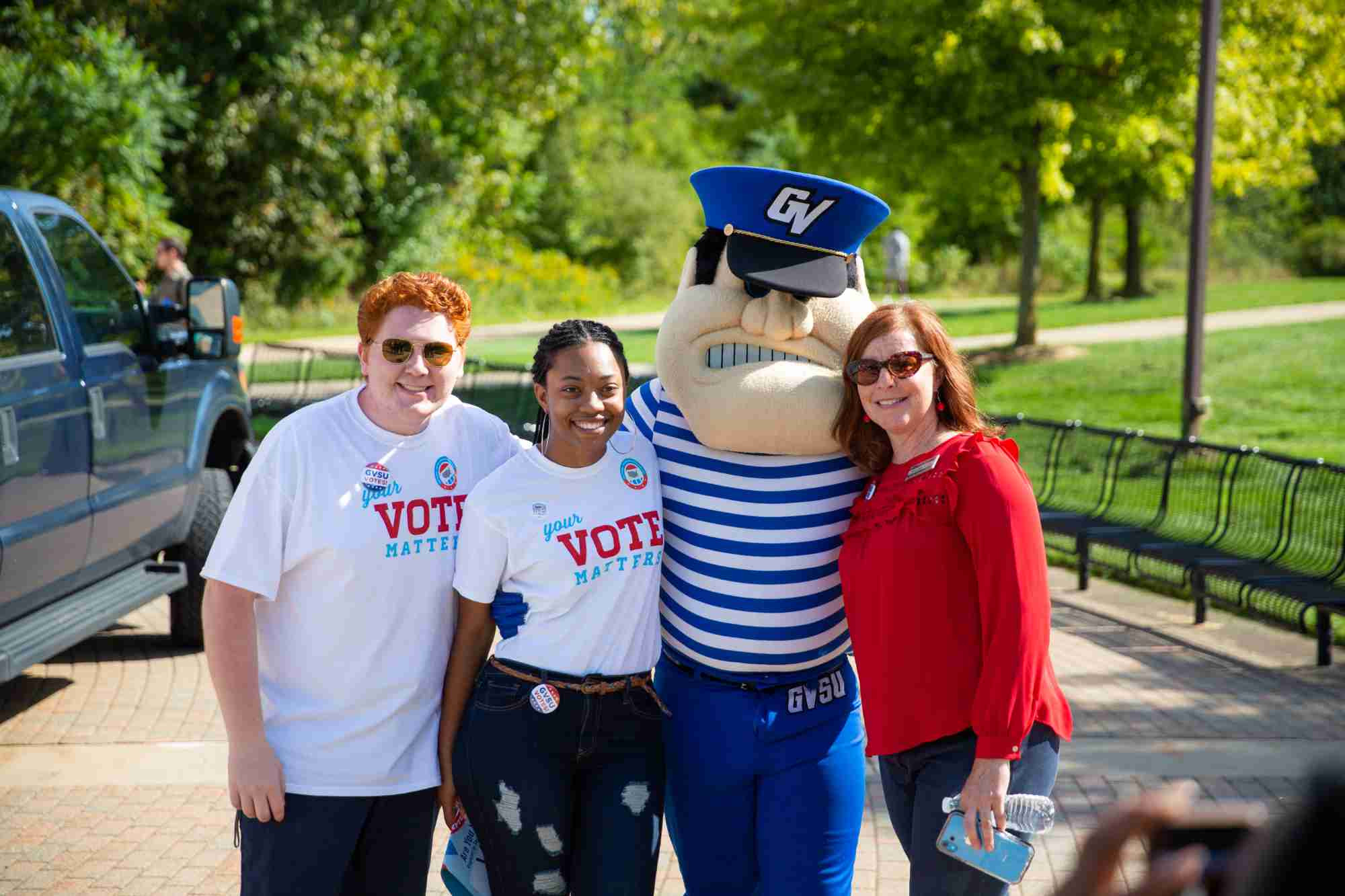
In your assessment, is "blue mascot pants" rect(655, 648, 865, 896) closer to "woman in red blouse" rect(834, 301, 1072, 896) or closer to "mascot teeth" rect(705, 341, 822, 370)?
"woman in red blouse" rect(834, 301, 1072, 896)

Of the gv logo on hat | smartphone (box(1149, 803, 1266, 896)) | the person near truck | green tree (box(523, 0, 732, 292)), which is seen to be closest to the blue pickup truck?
the gv logo on hat

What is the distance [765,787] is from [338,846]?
93 cm

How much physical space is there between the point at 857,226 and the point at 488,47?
23.3 metres

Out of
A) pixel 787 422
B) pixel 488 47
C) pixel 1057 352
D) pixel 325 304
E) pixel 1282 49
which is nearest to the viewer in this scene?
pixel 787 422

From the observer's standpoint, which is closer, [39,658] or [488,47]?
[39,658]

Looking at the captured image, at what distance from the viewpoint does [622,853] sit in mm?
2748

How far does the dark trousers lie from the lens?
Result: 266 cm

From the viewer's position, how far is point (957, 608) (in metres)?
2.69

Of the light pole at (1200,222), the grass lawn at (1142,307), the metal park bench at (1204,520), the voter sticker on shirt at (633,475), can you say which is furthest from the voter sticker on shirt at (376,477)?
the grass lawn at (1142,307)

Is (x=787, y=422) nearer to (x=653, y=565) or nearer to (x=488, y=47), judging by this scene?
(x=653, y=565)

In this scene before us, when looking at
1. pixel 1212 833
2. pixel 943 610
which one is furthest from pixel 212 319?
pixel 1212 833

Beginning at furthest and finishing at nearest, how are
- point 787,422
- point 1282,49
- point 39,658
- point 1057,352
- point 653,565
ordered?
point 1057,352 → point 1282,49 → point 39,658 → point 787,422 → point 653,565

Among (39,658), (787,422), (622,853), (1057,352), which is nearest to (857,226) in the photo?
(787,422)

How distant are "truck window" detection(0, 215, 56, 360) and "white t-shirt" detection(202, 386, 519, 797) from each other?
2.94 m
